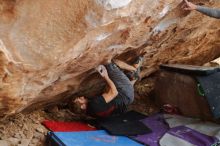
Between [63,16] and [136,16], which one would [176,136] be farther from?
[63,16]

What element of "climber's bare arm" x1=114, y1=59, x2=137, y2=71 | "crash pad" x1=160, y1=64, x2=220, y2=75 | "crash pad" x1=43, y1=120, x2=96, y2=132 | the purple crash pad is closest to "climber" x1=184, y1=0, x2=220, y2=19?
"crash pad" x1=160, y1=64, x2=220, y2=75

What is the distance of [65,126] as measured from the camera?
11.7 feet

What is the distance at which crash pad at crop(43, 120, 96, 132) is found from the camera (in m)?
3.44

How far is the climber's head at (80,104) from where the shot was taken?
12.4 feet

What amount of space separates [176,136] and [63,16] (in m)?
1.87

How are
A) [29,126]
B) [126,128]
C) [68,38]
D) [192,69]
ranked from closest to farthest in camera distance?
[68,38] → [29,126] → [126,128] → [192,69]

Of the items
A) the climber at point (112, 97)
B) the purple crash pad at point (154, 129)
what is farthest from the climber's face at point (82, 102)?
the purple crash pad at point (154, 129)

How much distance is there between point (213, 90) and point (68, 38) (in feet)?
6.24

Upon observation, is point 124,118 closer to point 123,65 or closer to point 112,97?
point 112,97

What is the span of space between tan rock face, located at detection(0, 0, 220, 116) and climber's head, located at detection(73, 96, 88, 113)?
0.37 feet

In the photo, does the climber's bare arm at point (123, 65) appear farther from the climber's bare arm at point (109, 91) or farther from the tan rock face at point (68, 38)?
the climber's bare arm at point (109, 91)

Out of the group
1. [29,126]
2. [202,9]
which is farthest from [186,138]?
[29,126]

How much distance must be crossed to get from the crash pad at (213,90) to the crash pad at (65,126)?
1297mm

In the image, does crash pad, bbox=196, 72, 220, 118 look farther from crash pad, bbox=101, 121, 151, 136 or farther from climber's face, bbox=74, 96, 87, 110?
climber's face, bbox=74, 96, 87, 110
